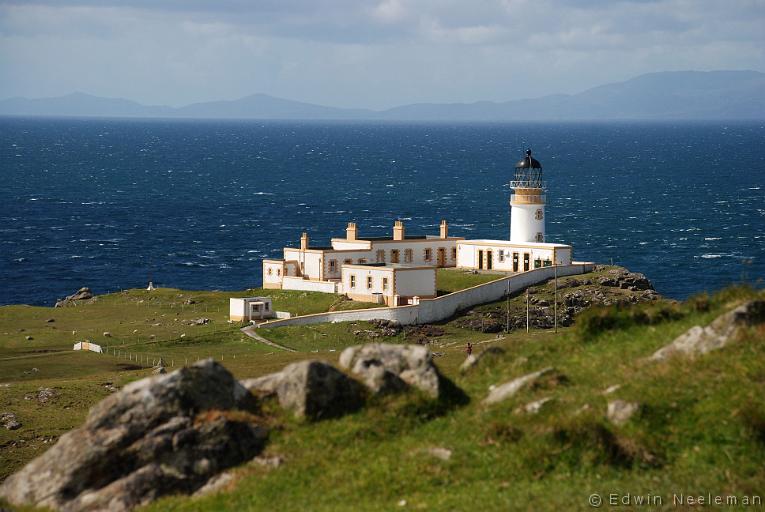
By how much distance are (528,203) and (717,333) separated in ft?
187

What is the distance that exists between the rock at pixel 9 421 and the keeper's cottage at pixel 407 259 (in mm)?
29807

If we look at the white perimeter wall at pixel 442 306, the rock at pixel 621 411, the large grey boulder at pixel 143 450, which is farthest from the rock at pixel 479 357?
the white perimeter wall at pixel 442 306

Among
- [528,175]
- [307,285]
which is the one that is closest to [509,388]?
[307,285]

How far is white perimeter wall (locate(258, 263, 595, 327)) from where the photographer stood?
73.5m

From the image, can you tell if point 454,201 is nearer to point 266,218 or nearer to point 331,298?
point 266,218

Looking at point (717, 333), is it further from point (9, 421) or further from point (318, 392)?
point (9, 421)

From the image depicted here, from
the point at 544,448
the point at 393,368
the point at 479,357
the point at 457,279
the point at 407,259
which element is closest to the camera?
the point at 544,448

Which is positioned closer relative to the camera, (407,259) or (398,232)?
(407,259)

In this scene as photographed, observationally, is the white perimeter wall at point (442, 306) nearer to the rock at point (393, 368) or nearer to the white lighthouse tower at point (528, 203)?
the white lighthouse tower at point (528, 203)

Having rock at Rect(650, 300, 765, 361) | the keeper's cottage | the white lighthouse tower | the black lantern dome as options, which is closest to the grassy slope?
rock at Rect(650, 300, 765, 361)

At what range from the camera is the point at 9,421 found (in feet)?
161

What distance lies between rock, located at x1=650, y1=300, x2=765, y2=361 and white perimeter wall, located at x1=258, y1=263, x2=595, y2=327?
149 feet

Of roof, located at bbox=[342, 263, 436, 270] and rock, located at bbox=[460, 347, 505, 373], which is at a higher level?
rock, located at bbox=[460, 347, 505, 373]

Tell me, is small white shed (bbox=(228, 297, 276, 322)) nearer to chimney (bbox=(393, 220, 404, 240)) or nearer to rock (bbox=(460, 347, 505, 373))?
chimney (bbox=(393, 220, 404, 240))
